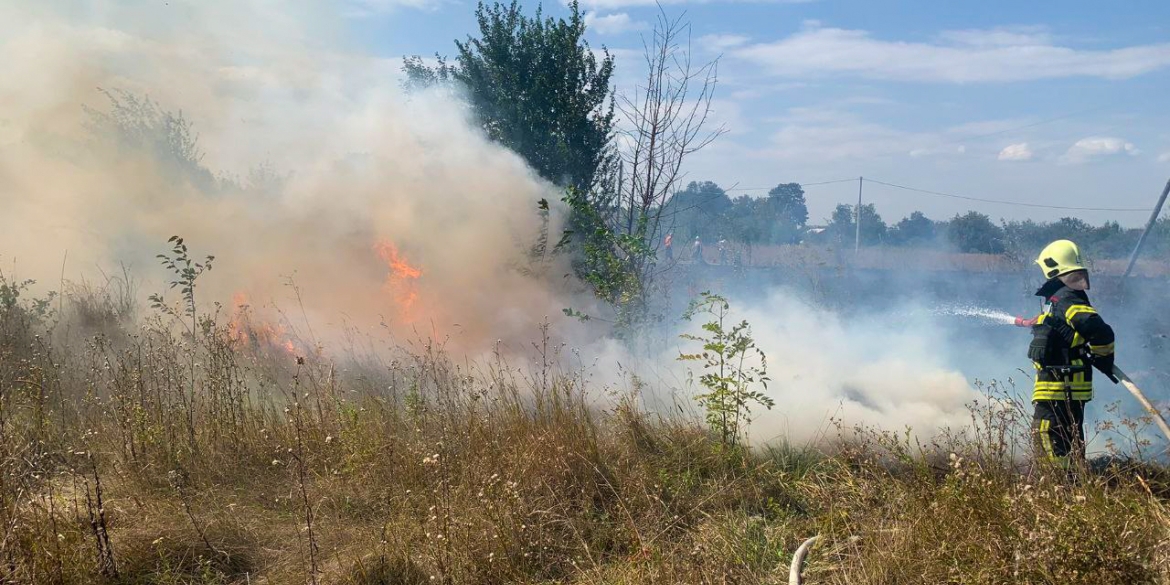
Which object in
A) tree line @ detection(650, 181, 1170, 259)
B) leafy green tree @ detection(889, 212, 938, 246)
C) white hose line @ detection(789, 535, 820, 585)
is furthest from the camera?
leafy green tree @ detection(889, 212, 938, 246)

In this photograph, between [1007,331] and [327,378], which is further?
[1007,331]

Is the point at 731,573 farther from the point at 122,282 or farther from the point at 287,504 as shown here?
the point at 122,282

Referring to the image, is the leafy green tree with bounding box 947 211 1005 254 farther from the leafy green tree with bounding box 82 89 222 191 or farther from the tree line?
the leafy green tree with bounding box 82 89 222 191

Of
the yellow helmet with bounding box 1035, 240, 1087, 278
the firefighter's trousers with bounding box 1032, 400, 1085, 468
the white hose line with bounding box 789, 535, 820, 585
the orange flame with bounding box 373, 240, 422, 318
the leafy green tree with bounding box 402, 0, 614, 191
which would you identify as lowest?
the white hose line with bounding box 789, 535, 820, 585

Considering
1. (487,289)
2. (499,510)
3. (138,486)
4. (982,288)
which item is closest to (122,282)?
(487,289)

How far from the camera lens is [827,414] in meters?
5.74

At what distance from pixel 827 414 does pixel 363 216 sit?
611 cm

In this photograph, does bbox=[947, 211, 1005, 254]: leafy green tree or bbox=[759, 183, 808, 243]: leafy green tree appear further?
bbox=[759, 183, 808, 243]: leafy green tree

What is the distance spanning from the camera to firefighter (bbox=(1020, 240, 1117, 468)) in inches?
180

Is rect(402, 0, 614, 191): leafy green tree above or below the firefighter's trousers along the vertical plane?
above

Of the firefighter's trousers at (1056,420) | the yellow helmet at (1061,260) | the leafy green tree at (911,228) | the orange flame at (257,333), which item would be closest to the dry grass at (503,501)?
the firefighter's trousers at (1056,420)

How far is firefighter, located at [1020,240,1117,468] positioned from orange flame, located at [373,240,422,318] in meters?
6.31

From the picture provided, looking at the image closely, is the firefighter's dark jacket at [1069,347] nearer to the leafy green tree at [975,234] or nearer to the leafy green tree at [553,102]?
the leafy green tree at [553,102]

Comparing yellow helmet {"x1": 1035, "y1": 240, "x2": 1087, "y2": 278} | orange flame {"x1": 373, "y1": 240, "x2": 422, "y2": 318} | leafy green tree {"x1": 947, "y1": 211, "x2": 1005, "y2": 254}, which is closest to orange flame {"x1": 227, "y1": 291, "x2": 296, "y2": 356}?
orange flame {"x1": 373, "y1": 240, "x2": 422, "y2": 318}
